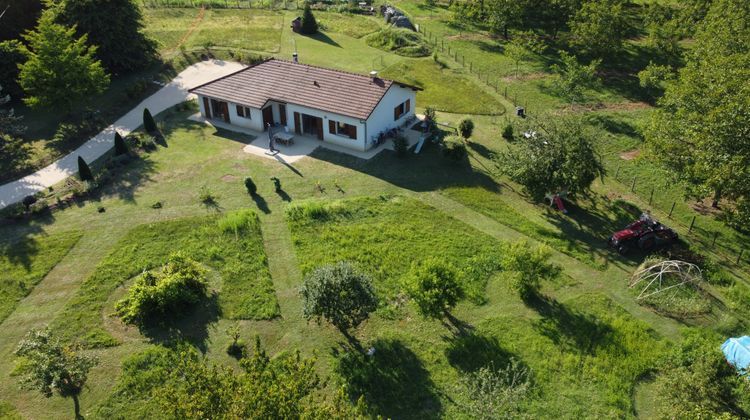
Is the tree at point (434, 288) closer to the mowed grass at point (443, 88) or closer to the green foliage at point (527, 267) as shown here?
the green foliage at point (527, 267)

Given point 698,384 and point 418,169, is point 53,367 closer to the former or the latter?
point 418,169

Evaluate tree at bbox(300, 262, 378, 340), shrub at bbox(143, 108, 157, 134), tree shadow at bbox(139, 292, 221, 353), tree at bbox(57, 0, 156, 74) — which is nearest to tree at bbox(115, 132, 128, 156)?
shrub at bbox(143, 108, 157, 134)

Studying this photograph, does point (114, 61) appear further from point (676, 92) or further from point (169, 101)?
point (676, 92)

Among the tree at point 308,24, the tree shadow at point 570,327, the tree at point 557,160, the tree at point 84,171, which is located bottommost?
the tree shadow at point 570,327

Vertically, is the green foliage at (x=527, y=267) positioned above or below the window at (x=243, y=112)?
below

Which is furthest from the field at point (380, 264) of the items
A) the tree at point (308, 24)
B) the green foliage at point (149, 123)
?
the tree at point (308, 24)

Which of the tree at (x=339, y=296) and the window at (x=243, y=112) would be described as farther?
the window at (x=243, y=112)

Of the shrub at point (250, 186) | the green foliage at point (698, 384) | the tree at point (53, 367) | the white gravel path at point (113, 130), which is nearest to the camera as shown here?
the tree at point (53, 367)
